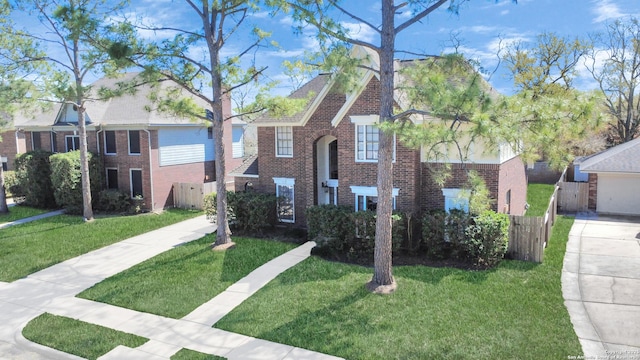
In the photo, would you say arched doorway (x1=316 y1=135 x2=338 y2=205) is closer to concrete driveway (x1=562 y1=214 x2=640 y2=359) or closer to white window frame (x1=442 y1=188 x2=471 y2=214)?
white window frame (x1=442 y1=188 x2=471 y2=214)

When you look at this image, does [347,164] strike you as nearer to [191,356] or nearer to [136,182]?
[191,356]

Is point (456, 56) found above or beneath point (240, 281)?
above

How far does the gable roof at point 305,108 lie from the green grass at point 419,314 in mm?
6937

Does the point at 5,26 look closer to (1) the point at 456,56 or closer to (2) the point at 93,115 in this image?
(2) the point at 93,115

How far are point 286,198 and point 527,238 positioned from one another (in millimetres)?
9609

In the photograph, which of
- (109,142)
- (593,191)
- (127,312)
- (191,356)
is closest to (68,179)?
(109,142)

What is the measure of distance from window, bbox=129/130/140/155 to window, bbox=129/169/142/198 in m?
1.03

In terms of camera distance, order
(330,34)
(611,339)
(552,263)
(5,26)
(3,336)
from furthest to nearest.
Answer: (5,26), (552,263), (330,34), (3,336), (611,339)

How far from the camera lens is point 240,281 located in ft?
43.2

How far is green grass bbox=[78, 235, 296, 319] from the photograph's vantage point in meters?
12.0

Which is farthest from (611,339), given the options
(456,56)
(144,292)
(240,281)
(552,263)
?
(144,292)

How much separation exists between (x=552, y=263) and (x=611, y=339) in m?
4.77

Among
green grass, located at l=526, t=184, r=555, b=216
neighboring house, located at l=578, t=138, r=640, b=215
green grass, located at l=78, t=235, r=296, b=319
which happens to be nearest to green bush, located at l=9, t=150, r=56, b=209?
green grass, located at l=78, t=235, r=296, b=319

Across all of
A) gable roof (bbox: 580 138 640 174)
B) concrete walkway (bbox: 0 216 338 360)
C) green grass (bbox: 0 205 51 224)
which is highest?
gable roof (bbox: 580 138 640 174)
